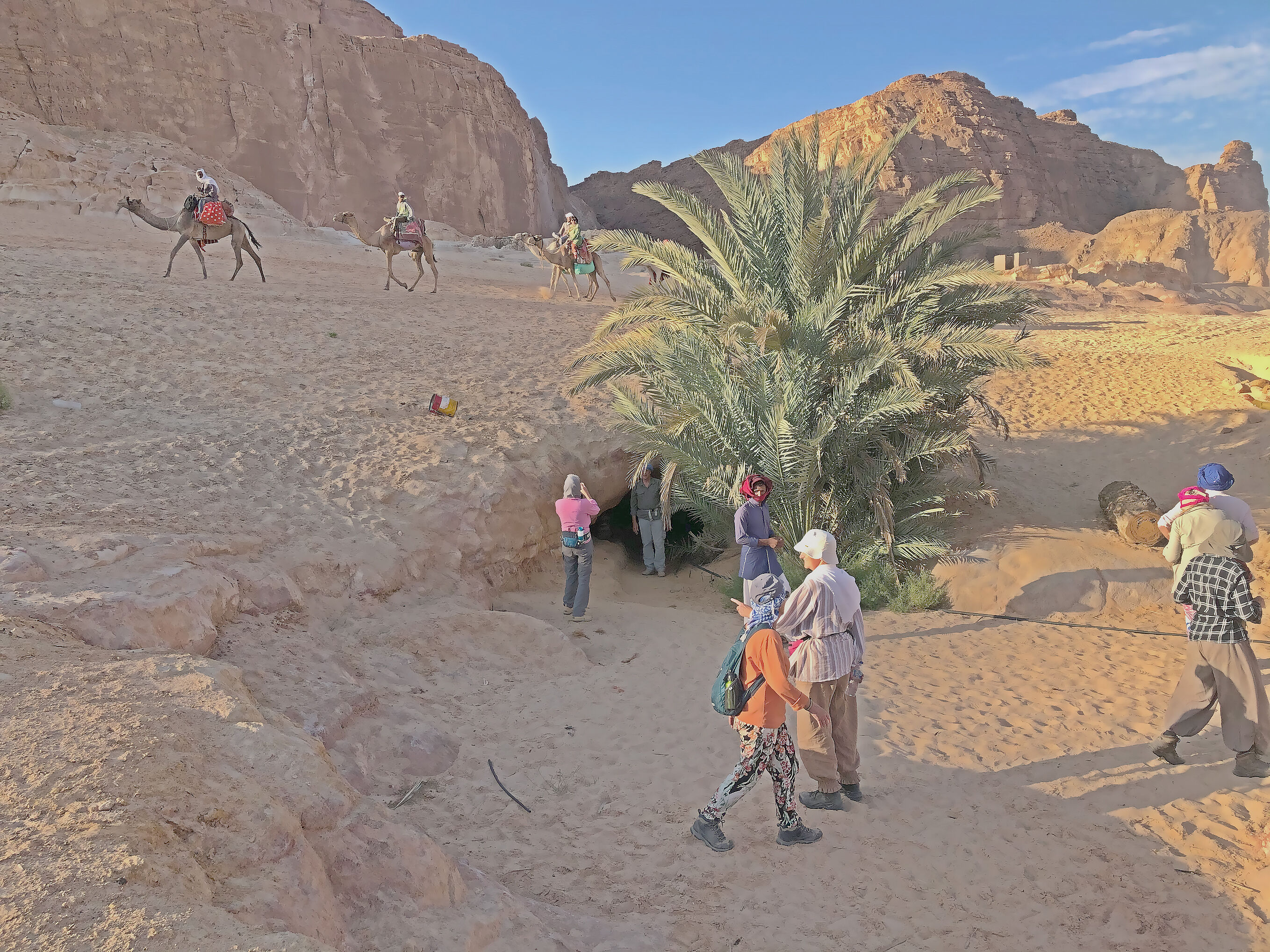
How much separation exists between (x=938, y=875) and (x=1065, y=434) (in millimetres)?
11908

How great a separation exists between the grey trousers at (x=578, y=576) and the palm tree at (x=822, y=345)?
62.7 inches

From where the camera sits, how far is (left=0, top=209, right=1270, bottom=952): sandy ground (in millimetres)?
3061

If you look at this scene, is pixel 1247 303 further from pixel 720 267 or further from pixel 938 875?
pixel 938 875

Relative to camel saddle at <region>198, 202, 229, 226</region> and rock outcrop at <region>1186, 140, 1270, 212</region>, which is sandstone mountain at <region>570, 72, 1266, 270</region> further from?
camel saddle at <region>198, 202, 229, 226</region>

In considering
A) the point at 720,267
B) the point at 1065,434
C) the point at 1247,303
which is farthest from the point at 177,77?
the point at 1247,303

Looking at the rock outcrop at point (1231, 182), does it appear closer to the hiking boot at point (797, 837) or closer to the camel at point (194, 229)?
the camel at point (194, 229)

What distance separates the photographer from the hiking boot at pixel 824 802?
15.5 feet

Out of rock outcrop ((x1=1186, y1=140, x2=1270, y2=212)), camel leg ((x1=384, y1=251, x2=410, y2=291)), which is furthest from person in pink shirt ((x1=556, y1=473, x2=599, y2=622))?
rock outcrop ((x1=1186, y1=140, x2=1270, y2=212))

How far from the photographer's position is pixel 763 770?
4172 millimetres

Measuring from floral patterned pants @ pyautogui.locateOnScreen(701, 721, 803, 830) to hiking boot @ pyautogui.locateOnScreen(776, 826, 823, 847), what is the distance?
0.8 inches

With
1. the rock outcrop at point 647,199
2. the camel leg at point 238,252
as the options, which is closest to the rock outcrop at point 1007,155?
the rock outcrop at point 647,199

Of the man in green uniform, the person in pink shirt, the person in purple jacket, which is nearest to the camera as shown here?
the person in purple jacket

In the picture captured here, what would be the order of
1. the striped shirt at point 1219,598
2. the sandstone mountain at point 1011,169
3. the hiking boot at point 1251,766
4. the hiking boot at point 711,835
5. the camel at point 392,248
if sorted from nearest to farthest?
the hiking boot at point 711,835 → the striped shirt at point 1219,598 → the hiking boot at point 1251,766 → the camel at point 392,248 → the sandstone mountain at point 1011,169

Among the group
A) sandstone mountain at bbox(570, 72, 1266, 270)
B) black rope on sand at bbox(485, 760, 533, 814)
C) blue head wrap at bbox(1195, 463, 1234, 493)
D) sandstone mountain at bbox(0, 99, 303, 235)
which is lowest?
black rope on sand at bbox(485, 760, 533, 814)
